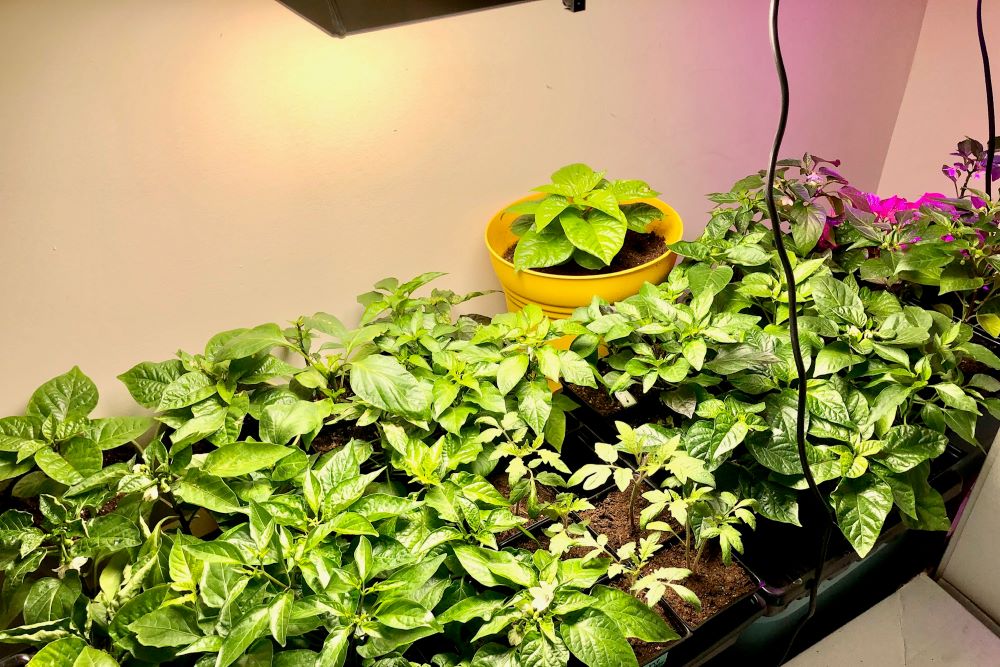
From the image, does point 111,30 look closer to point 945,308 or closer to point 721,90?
point 721,90

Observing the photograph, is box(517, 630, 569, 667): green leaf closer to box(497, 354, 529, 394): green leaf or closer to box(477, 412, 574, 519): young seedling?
A: box(477, 412, 574, 519): young seedling

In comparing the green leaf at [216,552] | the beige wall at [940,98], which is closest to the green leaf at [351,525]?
the green leaf at [216,552]

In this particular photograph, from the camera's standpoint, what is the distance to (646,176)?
1.69 metres

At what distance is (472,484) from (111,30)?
82 cm

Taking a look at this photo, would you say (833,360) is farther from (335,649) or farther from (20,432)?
(20,432)

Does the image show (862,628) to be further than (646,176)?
No

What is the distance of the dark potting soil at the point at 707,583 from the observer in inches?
38.9

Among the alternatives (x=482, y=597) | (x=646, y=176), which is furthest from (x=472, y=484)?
(x=646, y=176)

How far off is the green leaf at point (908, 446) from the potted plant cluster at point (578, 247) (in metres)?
0.50

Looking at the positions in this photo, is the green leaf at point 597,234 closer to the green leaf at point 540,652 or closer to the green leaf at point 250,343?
the green leaf at point 250,343

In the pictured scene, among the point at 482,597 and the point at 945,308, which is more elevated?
the point at 945,308

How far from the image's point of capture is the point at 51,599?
0.93m

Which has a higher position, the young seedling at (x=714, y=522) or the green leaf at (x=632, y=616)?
the young seedling at (x=714, y=522)

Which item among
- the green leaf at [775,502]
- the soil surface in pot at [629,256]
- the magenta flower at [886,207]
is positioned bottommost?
the green leaf at [775,502]
